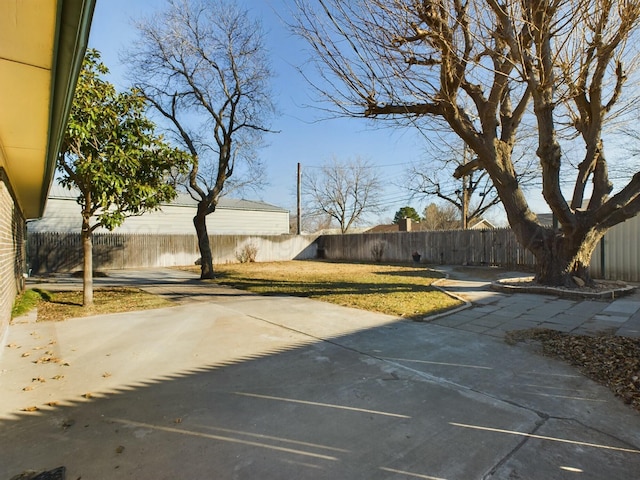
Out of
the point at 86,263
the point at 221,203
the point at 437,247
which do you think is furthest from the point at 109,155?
the point at 221,203

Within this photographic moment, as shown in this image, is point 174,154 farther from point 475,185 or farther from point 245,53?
point 475,185

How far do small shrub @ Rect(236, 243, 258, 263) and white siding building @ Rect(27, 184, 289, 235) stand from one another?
418 cm

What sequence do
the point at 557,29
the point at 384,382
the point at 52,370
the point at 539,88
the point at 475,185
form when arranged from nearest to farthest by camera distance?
the point at 384,382 < the point at 52,370 < the point at 557,29 < the point at 539,88 < the point at 475,185

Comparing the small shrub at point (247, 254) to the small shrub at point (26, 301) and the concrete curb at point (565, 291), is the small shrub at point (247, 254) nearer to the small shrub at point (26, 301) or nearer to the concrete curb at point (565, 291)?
the small shrub at point (26, 301)

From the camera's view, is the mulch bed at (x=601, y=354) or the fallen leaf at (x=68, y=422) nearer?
the fallen leaf at (x=68, y=422)

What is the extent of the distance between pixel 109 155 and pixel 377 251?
1599 centimetres

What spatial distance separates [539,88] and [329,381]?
642 centimetres

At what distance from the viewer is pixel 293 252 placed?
22.5 meters

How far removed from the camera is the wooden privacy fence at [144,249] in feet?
46.2

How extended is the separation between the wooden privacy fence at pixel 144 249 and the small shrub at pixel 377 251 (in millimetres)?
4793

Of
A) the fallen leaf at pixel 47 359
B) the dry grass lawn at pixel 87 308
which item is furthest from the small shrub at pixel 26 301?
the fallen leaf at pixel 47 359

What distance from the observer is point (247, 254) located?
20.1m

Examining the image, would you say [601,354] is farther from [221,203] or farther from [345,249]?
[221,203]

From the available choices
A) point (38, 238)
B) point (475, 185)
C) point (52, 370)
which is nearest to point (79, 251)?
point (38, 238)
